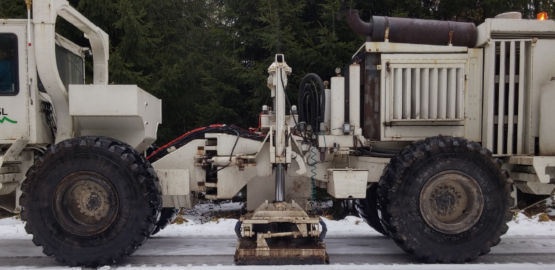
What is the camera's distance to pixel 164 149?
4.79 meters

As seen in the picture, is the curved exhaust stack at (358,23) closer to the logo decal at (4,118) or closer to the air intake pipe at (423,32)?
the air intake pipe at (423,32)

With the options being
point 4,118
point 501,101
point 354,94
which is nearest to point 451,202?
point 501,101

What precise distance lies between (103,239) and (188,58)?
5994mm

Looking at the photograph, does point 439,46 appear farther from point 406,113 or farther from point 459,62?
point 406,113

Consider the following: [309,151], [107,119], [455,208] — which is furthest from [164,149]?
[455,208]

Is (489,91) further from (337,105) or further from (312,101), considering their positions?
(312,101)

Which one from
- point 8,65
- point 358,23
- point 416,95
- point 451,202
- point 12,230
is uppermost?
point 358,23

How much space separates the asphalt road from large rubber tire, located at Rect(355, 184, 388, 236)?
0.27 metres

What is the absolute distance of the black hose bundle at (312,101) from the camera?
478 cm

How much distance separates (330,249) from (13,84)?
3.95 m

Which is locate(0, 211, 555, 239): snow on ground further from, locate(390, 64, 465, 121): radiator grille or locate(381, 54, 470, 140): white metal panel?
locate(390, 64, 465, 121): radiator grille

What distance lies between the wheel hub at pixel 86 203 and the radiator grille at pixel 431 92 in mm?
3213

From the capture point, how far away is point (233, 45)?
920cm

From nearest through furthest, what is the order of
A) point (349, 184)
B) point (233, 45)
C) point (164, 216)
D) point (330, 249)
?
point (349, 184) < point (330, 249) < point (164, 216) < point (233, 45)
